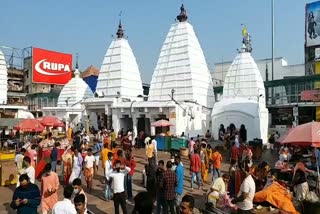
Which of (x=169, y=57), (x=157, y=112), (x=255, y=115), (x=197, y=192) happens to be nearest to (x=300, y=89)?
(x=255, y=115)

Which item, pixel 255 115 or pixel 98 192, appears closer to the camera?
pixel 98 192

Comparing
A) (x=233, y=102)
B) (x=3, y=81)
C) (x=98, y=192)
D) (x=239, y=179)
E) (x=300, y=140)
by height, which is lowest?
(x=98, y=192)

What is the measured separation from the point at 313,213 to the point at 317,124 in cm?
209

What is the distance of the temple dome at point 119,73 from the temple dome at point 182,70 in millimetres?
3252

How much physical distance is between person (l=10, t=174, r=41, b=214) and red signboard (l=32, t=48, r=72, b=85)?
43.5 metres

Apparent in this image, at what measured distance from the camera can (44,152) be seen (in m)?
13.9

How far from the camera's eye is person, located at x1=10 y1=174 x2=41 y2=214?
5.62m

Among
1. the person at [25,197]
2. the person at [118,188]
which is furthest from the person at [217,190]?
the person at [25,197]

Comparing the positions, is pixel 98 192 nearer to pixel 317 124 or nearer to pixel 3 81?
pixel 317 124

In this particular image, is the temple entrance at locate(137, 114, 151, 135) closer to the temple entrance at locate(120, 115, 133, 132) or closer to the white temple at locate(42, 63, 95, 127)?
the temple entrance at locate(120, 115, 133, 132)

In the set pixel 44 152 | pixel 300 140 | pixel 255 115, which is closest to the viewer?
pixel 300 140

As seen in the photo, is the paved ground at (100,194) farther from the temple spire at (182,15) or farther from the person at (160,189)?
the temple spire at (182,15)

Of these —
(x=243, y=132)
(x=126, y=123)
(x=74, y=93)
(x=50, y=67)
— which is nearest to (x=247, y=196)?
(x=243, y=132)

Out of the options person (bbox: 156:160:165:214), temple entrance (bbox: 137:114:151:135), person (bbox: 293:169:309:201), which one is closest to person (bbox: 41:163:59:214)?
person (bbox: 156:160:165:214)
